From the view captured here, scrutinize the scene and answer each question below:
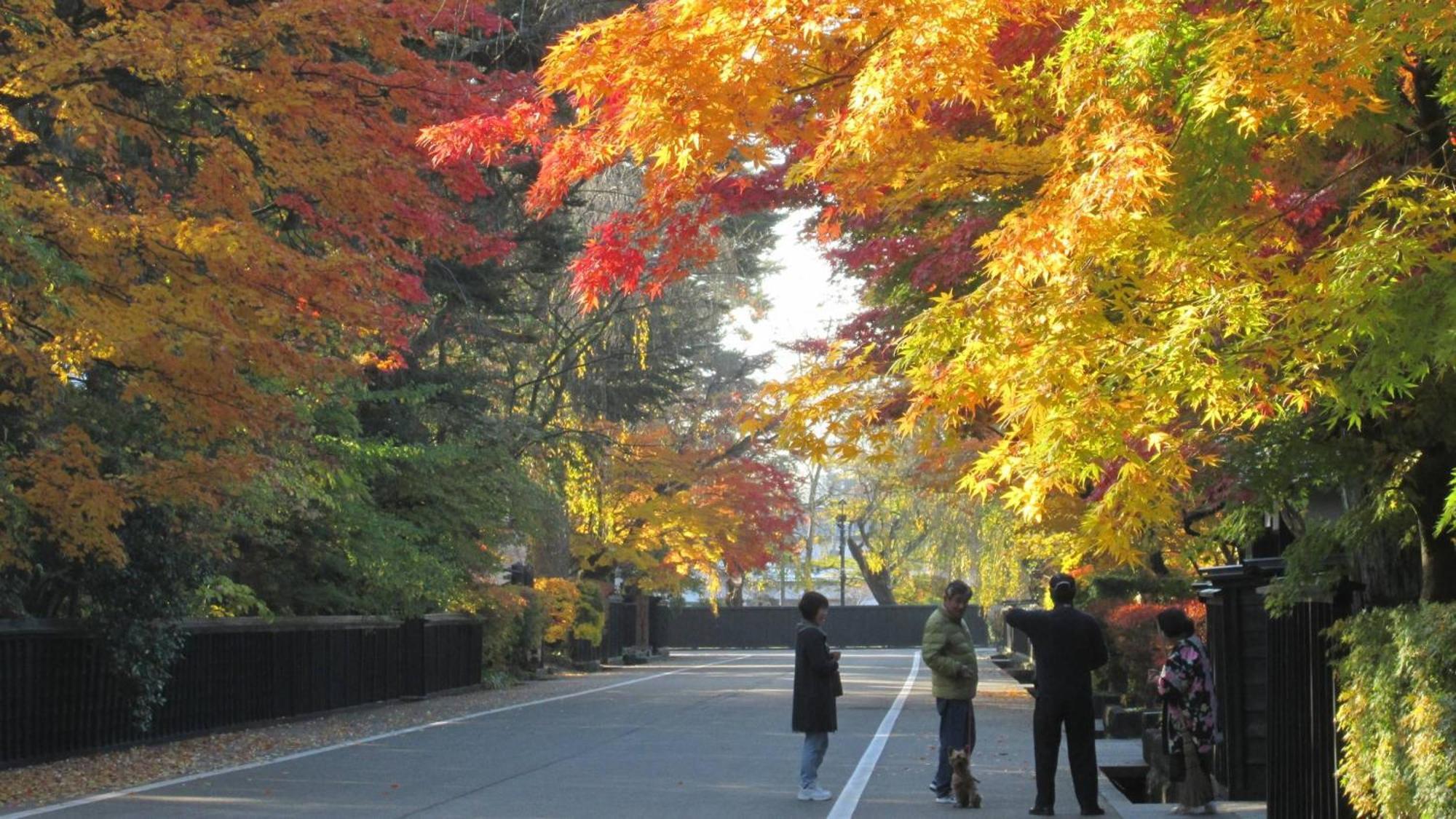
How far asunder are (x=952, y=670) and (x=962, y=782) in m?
0.83

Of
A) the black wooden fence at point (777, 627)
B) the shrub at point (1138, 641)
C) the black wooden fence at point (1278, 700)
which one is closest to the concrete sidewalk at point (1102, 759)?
the black wooden fence at point (1278, 700)

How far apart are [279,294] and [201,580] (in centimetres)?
413

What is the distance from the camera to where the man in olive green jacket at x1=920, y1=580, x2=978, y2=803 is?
38.6 ft

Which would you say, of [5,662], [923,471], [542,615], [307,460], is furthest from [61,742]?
[542,615]

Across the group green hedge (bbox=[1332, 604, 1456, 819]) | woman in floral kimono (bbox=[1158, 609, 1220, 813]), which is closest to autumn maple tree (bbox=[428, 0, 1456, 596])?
green hedge (bbox=[1332, 604, 1456, 819])

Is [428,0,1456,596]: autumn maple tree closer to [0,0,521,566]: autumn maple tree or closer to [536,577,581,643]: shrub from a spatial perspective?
[0,0,521,566]: autumn maple tree

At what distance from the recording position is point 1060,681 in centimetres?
1102

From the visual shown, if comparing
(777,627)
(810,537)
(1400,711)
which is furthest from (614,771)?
(810,537)

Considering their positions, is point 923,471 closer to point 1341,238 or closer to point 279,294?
point 279,294

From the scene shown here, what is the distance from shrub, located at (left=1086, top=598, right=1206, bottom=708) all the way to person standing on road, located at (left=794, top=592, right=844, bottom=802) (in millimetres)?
7338

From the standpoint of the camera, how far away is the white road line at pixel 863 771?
11.5 m

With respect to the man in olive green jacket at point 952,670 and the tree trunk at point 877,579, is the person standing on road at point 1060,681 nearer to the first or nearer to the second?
the man in olive green jacket at point 952,670

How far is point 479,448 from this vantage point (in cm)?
2641

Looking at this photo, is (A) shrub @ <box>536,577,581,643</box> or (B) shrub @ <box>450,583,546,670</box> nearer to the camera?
(B) shrub @ <box>450,583,546,670</box>
